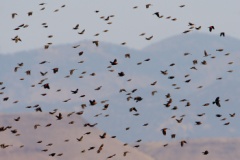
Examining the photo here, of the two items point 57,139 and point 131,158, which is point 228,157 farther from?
point 57,139

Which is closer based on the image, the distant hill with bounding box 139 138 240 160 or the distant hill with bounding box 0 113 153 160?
the distant hill with bounding box 0 113 153 160

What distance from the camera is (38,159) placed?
13512 cm

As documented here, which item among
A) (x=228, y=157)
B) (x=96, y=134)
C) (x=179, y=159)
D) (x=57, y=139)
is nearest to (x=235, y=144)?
(x=228, y=157)

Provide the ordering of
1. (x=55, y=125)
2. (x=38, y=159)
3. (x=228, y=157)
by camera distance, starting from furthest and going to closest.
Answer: (x=228, y=157) → (x=55, y=125) → (x=38, y=159)

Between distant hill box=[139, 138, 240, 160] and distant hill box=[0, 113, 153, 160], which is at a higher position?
distant hill box=[0, 113, 153, 160]

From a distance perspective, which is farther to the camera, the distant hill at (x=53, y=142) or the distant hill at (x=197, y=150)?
the distant hill at (x=197, y=150)

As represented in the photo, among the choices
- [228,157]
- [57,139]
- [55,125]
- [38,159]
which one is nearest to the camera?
[38,159]

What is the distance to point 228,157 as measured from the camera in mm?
166250

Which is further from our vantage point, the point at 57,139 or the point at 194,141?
the point at 194,141

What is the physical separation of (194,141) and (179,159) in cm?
1117

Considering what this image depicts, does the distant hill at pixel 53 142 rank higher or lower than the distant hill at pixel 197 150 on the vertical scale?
higher

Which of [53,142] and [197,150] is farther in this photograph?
[197,150]

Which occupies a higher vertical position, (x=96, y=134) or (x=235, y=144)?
(x=96, y=134)

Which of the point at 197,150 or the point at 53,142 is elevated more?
the point at 53,142
